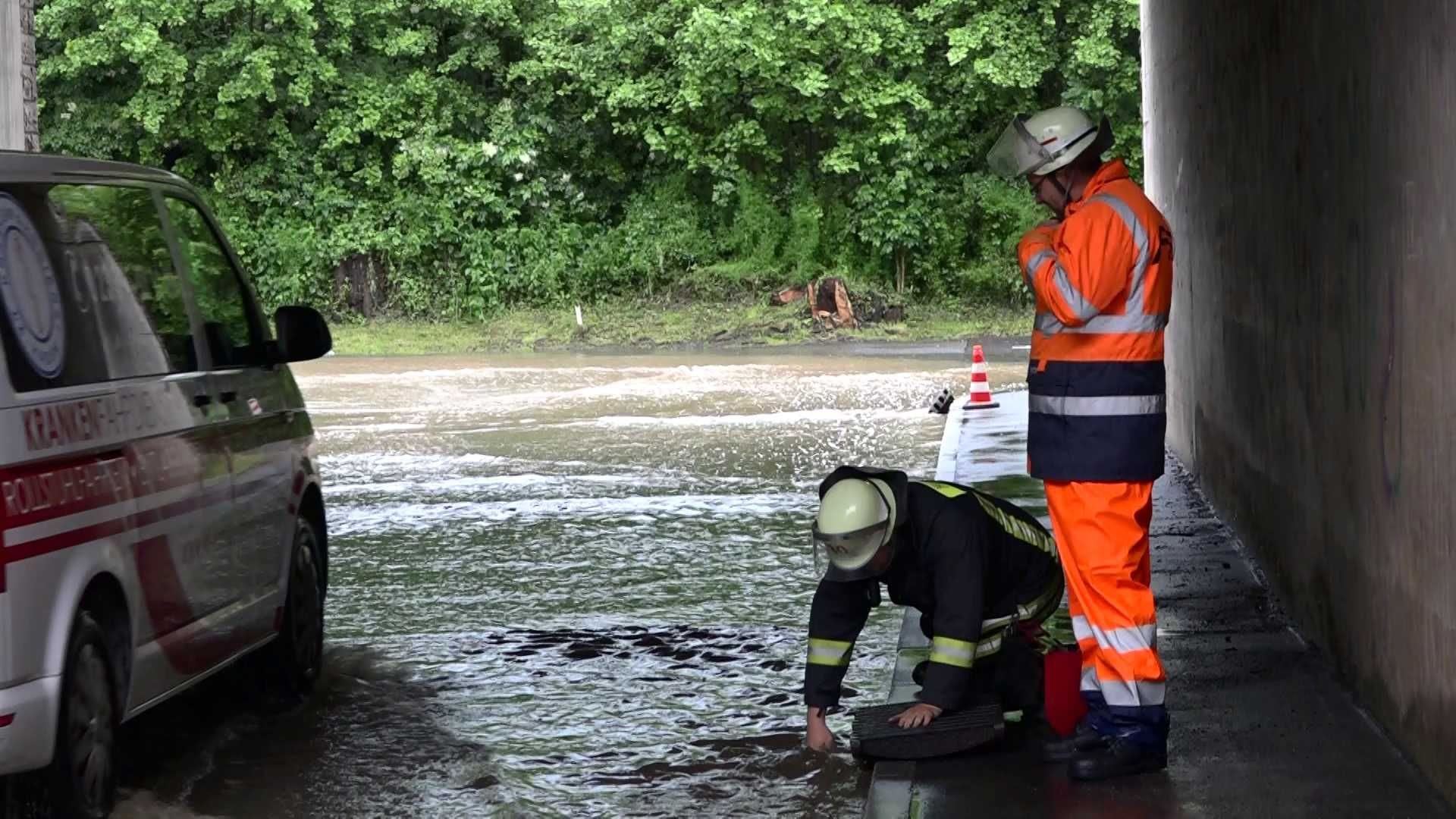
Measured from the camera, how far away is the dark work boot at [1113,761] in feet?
17.8

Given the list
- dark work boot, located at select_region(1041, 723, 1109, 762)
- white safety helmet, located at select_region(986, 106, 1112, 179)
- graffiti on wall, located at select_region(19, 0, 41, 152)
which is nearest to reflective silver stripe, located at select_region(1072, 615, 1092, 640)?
dark work boot, located at select_region(1041, 723, 1109, 762)

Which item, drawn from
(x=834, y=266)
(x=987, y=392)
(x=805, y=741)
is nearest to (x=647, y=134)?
(x=834, y=266)

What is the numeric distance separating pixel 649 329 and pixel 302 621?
2565 centimetres

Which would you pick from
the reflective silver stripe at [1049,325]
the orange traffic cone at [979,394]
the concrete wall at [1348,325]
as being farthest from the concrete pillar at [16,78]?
the orange traffic cone at [979,394]

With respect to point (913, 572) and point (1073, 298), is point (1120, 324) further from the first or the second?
point (913, 572)

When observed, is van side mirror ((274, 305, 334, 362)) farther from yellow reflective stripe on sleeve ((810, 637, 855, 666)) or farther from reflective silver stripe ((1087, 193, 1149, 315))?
reflective silver stripe ((1087, 193, 1149, 315))

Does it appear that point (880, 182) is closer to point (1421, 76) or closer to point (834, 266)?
point (834, 266)

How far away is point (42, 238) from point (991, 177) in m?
31.4

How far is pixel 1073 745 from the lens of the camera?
5.69 m

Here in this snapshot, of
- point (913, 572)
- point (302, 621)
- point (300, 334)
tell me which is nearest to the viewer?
point (913, 572)

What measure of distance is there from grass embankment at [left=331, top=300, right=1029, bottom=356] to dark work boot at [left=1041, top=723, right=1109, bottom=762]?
81.4ft

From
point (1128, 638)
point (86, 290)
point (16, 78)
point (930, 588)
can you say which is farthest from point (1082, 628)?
point (16, 78)

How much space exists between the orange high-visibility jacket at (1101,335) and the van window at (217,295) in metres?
2.89

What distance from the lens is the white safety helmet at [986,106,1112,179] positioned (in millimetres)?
5523
